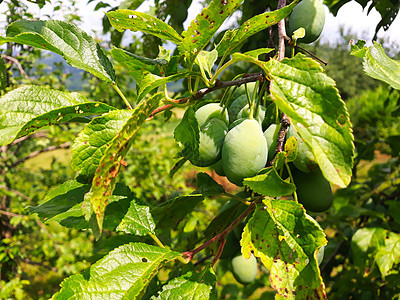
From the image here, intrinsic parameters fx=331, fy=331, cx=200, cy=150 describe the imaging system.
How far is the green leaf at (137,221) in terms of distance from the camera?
0.70 m

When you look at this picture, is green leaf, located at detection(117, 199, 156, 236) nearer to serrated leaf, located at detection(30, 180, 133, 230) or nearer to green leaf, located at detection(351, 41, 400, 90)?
serrated leaf, located at detection(30, 180, 133, 230)

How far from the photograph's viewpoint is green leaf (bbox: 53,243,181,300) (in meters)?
0.54

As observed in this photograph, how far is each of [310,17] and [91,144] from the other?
26.1 inches

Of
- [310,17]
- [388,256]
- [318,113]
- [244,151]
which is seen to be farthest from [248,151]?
[388,256]

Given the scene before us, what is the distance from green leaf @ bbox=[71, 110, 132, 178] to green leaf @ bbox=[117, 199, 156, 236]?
0.69 feet

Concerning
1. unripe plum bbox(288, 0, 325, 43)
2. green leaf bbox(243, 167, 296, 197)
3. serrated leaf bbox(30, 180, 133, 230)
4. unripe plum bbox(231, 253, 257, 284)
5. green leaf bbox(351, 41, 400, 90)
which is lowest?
unripe plum bbox(231, 253, 257, 284)

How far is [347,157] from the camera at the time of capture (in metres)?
0.43

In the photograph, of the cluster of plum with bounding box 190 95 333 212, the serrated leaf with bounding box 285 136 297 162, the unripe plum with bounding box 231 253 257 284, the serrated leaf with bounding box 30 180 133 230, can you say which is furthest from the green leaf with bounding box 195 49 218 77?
the unripe plum with bounding box 231 253 257 284

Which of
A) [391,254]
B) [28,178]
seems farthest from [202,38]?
[28,178]

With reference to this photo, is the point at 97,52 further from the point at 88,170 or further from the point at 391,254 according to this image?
the point at 391,254

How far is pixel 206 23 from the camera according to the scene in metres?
0.54

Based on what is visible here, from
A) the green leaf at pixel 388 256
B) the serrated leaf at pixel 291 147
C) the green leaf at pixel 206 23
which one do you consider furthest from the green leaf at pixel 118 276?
the green leaf at pixel 388 256

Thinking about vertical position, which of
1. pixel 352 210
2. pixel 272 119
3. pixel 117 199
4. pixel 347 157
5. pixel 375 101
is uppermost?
pixel 347 157

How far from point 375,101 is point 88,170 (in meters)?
11.3
